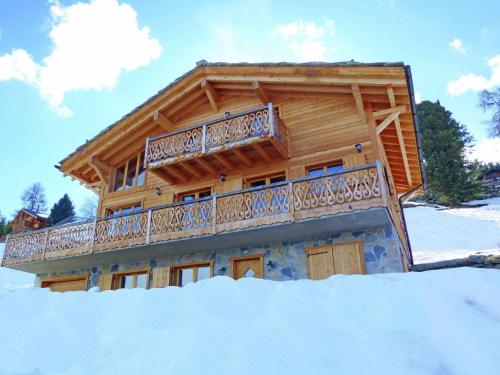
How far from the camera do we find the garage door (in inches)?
548

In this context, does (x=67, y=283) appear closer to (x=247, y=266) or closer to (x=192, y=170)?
(x=192, y=170)

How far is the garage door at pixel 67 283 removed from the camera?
45.6 feet

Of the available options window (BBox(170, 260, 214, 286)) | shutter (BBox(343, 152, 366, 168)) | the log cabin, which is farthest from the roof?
window (BBox(170, 260, 214, 286))

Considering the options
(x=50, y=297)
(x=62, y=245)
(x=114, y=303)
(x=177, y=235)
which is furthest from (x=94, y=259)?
(x=114, y=303)

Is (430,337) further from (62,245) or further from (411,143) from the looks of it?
(62,245)

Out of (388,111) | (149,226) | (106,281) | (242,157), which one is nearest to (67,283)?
(106,281)

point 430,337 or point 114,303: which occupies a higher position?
point 114,303

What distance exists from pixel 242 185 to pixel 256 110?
2485mm

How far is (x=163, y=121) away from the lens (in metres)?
14.8

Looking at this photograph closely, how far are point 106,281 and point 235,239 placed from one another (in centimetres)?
546

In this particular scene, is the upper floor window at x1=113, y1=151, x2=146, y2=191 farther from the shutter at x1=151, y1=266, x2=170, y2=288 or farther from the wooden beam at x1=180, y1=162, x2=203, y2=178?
the shutter at x1=151, y1=266, x2=170, y2=288

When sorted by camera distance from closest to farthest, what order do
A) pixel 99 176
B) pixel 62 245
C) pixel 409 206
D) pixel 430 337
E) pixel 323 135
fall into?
pixel 430 337 < pixel 323 135 < pixel 62 245 < pixel 99 176 < pixel 409 206

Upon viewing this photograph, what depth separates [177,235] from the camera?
1116 cm

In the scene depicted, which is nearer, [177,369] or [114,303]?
[177,369]
